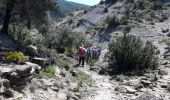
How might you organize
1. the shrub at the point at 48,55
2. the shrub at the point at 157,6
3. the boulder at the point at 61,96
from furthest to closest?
the shrub at the point at 157,6
the shrub at the point at 48,55
the boulder at the point at 61,96

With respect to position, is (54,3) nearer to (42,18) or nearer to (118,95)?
(42,18)

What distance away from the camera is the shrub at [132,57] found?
23672 mm

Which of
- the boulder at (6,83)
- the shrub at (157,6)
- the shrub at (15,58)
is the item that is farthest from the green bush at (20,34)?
the shrub at (157,6)

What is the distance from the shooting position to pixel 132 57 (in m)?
24.0

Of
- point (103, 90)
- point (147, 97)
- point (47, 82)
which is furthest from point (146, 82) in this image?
point (47, 82)

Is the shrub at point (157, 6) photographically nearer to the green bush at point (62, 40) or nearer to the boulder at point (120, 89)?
the green bush at point (62, 40)

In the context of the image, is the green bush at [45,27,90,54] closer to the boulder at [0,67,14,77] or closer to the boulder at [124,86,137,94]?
the boulder at [124,86,137,94]

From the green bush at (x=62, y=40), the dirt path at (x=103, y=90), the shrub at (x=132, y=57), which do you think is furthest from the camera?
the green bush at (x=62, y=40)

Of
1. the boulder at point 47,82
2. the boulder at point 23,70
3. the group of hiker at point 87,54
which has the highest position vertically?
the boulder at point 23,70

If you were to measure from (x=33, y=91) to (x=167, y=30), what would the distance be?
3227 cm

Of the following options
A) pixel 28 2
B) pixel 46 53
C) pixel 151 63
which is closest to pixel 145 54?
pixel 151 63

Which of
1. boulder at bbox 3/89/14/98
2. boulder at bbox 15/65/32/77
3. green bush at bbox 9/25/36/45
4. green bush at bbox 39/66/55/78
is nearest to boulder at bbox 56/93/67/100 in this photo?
boulder at bbox 15/65/32/77

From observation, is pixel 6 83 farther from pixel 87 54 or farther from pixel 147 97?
pixel 87 54

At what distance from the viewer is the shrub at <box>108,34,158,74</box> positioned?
932 inches
